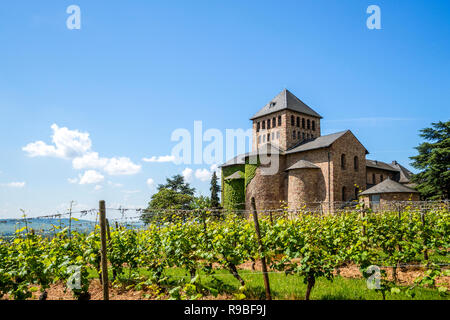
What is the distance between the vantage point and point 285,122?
31531 mm

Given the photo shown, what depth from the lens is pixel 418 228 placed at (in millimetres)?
7527

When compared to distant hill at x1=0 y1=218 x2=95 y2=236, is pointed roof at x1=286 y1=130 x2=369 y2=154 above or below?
above

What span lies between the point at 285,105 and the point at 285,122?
1680 millimetres

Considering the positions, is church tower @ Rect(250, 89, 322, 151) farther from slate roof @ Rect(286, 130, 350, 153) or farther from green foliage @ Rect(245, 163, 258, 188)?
green foliage @ Rect(245, 163, 258, 188)

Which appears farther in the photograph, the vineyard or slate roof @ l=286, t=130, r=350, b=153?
slate roof @ l=286, t=130, r=350, b=153

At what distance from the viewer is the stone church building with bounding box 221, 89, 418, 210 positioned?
25297mm

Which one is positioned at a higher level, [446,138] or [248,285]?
[446,138]

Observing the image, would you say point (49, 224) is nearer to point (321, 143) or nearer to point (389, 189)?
point (321, 143)

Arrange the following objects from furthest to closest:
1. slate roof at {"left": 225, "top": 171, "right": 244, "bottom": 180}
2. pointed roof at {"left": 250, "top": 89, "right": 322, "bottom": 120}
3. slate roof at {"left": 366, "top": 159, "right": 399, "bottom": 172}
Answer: pointed roof at {"left": 250, "top": 89, "right": 322, "bottom": 120}, slate roof at {"left": 366, "top": 159, "right": 399, "bottom": 172}, slate roof at {"left": 225, "top": 171, "right": 244, "bottom": 180}

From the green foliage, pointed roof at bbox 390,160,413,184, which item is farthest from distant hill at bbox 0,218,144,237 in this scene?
pointed roof at bbox 390,160,413,184

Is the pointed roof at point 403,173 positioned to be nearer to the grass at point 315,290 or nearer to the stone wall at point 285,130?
the stone wall at point 285,130
